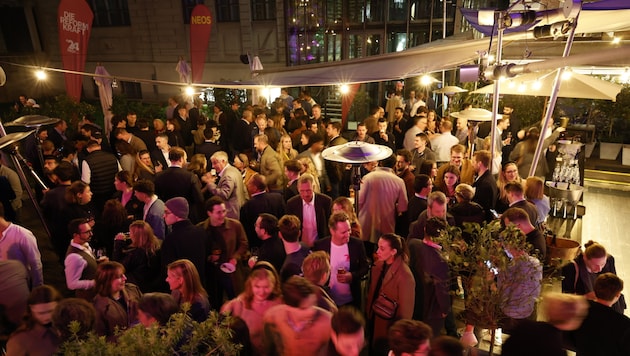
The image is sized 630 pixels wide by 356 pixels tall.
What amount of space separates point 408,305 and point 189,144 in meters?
7.40

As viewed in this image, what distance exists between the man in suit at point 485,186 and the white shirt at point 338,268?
7.79 ft

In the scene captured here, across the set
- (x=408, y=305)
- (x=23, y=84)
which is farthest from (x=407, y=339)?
(x=23, y=84)

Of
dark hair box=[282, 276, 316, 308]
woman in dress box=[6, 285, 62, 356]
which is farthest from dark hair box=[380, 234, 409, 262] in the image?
woman in dress box=[6, 285, 62, 356]

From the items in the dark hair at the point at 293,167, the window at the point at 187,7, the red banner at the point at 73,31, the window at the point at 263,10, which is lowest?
the dark hair at the point at 293,167

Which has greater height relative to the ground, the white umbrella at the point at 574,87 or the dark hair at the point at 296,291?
the white umbrella at the point at 574,87

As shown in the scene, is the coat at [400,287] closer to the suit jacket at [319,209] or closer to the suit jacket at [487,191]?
the suit jacket at [319,209]

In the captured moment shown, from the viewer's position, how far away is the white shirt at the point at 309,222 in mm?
4976

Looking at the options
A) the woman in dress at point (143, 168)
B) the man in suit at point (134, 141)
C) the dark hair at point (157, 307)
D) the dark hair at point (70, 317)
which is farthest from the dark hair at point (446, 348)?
the man in suit at point (134, 141)

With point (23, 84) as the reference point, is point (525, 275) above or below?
below

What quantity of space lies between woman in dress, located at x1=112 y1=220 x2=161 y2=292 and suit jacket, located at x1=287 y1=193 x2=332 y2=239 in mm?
1539

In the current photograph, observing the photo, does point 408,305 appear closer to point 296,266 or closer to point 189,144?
point 296,266

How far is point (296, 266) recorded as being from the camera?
381 cm

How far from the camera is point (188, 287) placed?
3.29m

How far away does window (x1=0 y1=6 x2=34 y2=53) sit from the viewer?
22.7m
